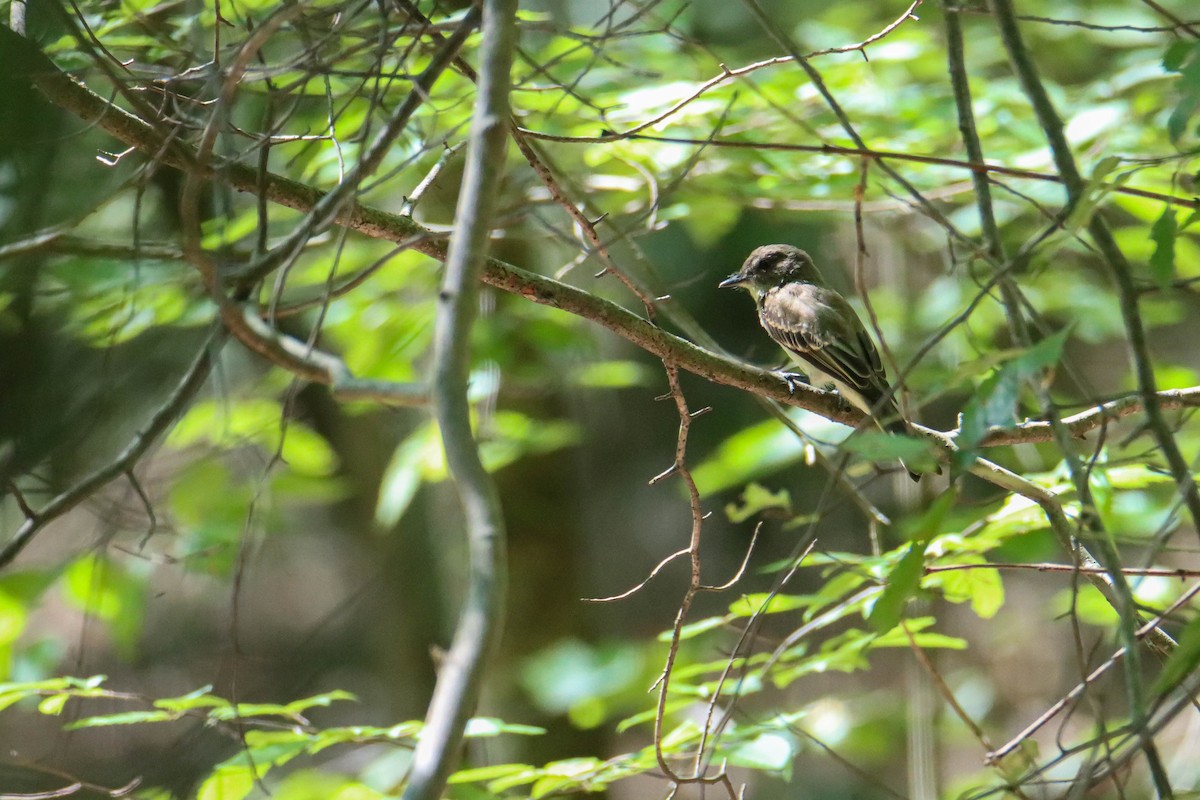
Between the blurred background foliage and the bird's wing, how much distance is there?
41 cm

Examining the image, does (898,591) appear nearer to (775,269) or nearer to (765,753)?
(765,753)

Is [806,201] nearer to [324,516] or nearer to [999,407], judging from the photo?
[999,407]

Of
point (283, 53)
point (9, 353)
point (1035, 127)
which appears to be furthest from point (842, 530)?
point (9, 353)

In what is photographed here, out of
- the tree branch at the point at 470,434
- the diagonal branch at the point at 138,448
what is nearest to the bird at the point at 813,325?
the diagonal branch at the point at 138,448

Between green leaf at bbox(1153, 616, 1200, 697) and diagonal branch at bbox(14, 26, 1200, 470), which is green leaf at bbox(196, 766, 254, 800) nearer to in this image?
diagonal branch at bbox(14, 26, 1200, 470)

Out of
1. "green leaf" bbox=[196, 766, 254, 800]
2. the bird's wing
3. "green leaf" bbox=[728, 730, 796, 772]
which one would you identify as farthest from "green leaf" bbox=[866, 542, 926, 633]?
the bird's wing

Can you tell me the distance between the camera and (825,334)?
5711 mm

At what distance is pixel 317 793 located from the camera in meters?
3.75

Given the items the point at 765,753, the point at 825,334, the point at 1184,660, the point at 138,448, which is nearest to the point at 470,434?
the point at 138,448

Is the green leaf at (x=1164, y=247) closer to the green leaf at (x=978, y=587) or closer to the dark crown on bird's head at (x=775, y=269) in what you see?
the green leaf at (x=978, y=587)

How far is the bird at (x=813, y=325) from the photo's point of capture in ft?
18.1

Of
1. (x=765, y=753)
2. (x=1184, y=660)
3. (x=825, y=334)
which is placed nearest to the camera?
(x=1184, y=660)

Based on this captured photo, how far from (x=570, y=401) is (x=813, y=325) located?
6.79 ft

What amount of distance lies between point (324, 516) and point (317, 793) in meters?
7.57
